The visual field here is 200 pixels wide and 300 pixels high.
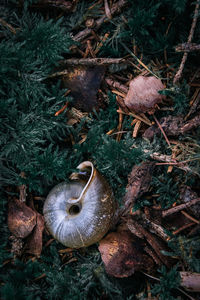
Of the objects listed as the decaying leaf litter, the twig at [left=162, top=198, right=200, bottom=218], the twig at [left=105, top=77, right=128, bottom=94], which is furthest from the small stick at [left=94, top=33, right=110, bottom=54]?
the twig at [left=162, top=198, right=200, bottom=218]

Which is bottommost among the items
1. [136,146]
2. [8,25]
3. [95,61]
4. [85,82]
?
[136,146]

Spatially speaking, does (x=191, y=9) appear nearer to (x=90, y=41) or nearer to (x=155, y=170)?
(x=90, y=41)

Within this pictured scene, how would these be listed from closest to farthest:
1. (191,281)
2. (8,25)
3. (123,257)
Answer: (191,281) → (123,257) → (8,25)

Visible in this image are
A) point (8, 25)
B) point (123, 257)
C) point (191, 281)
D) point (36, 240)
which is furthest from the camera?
point (36, 240)

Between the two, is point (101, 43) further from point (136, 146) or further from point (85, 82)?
point (136, 146)

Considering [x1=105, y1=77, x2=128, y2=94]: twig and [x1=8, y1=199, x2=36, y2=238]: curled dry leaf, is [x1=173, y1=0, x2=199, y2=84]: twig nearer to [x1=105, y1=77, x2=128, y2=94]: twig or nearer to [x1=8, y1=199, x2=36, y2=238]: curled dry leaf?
[x1=105, y1=77, x2=128, y2=94]: twig

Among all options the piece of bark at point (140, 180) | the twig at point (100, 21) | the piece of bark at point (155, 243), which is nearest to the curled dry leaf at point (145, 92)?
the piece of bark at point (140, 180)

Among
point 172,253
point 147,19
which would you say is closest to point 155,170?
point 172,253

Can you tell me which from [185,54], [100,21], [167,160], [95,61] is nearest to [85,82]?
[95,61]
